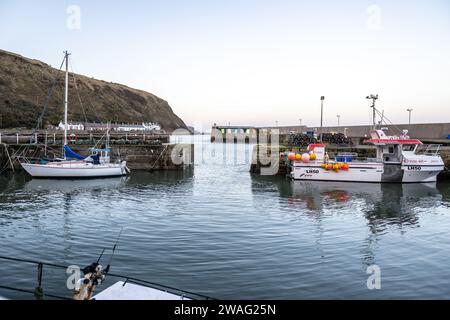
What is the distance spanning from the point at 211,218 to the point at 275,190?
13.7 m

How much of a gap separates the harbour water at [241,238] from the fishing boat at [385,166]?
17.8ft

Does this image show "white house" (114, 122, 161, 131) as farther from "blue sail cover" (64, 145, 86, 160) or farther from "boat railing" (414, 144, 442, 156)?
"boat railing" (414, 144, 442, 156)

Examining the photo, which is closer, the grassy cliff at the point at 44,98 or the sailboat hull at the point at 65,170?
the sailboat hull at the point at 65,170

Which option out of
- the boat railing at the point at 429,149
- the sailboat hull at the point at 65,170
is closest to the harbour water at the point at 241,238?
the sailboat hull at the point at 65,170

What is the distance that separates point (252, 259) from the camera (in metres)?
15.7

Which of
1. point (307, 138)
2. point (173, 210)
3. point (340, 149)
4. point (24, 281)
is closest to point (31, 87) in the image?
point (307, 138)

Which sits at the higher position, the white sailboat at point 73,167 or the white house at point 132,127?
the white house at point 132,127

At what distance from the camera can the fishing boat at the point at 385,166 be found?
4066 centimetres

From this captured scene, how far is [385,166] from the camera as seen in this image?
40.9m

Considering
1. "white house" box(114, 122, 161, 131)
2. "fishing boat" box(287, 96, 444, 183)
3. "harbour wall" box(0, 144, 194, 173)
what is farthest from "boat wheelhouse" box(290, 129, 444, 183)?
"white house" box(114, 122, 161, 131)

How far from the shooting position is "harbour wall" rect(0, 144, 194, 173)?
47987 millimetres

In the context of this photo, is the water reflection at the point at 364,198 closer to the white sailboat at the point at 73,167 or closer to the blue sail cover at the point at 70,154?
the white sailboat at the point at 73,167

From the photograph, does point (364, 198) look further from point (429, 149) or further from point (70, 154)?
point (70, 154)

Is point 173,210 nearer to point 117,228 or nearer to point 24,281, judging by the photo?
point 117,228
